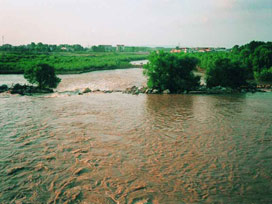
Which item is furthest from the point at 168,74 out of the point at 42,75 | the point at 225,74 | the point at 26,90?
the point at 26,90

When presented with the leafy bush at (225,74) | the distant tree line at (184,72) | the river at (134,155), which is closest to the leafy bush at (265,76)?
the distant tree line at (184,72)

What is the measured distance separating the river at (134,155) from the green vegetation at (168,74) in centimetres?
1050

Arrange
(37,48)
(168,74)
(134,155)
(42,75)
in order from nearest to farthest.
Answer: (134,155) < (42,75) < (168,74) < (37,48)

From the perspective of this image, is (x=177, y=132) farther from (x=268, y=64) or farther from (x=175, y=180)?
(x=268, y=64)

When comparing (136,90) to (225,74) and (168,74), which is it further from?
(225,74)

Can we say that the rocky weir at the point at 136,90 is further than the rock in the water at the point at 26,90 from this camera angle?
Yes

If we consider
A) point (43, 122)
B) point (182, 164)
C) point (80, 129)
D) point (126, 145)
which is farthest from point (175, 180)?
point (43, 122)

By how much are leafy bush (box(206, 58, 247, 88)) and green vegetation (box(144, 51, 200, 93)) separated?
11.1 feet

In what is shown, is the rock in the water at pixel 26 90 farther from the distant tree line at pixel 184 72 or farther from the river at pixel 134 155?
the distant tree line at pixel 184 72

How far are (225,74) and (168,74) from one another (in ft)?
28.6

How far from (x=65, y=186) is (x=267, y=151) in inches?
405

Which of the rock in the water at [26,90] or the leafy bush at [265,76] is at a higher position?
the leafy bush at [265,76]

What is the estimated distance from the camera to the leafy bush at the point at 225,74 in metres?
33.9

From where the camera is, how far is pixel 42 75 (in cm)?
3109
